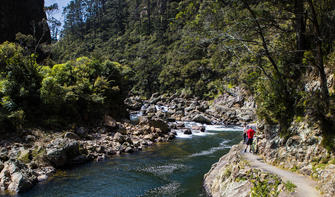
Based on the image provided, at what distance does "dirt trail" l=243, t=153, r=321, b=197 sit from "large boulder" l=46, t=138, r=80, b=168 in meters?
12.7

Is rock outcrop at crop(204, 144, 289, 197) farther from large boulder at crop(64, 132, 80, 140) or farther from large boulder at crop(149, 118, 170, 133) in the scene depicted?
large boulder at crop(149, 118, 170, 133)

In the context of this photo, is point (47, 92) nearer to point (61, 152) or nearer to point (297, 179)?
point (61, 152)

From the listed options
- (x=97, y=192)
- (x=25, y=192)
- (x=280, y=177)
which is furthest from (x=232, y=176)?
(x=25, y=192)

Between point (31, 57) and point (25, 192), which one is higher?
point (31, 57)

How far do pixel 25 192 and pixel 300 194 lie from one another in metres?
13.1

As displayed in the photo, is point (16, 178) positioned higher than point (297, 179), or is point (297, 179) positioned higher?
point (297, 179)

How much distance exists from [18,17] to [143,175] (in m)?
43.2

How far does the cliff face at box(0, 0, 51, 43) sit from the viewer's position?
40.4 metres

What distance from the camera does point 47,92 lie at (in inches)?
869

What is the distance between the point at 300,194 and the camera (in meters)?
7.30

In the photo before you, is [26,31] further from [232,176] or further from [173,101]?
[232,176]

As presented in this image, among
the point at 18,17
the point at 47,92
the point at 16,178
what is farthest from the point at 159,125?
the point at 18,17

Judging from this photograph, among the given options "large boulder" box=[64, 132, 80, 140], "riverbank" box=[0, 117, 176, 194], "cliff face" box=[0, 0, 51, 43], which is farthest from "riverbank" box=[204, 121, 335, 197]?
"cliff face" box=[0, 0, 51, 43]

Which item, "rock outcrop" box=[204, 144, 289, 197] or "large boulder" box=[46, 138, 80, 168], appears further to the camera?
"large boulder" box=[46, 138, 80, 168]
